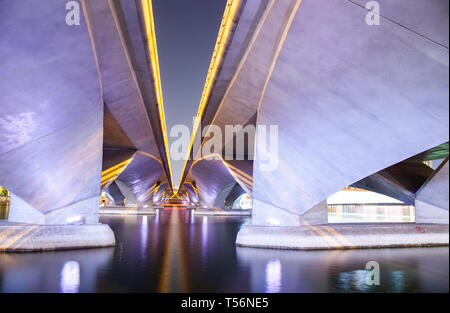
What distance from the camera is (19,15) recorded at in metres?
9.00

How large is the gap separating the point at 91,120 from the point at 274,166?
28.8 ft

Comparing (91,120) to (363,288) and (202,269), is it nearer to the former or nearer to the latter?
(202,269)

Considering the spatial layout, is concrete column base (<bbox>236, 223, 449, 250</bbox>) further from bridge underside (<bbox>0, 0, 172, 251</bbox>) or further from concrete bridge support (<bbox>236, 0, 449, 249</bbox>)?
bridge underside (<bbox>0, 0, 172, 251</bbox>)

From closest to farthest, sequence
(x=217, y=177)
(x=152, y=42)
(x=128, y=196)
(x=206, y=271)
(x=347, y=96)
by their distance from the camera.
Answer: (x=206, y=271) < (x=347, y=96) < (x=152, y=42) < (x=217, y=177) < (x=128, y=196)

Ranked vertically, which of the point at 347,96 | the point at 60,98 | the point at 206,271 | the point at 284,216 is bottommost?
Result: the point at 206,271

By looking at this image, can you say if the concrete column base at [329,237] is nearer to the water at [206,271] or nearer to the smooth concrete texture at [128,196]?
the water at [206,271]

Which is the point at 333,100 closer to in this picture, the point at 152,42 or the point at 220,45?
the point at 220,45

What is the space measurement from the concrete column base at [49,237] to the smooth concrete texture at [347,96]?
9210 millimetres

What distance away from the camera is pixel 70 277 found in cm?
902

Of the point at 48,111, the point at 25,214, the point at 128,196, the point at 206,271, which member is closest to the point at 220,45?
the point at 48,111

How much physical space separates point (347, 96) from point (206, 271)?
7.04 metres

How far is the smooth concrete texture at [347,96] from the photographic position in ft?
27.0

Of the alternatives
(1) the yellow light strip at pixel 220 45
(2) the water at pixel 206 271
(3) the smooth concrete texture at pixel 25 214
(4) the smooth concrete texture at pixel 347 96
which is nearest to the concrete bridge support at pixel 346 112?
(4) the smooth concrete texture at pixel 347 96
